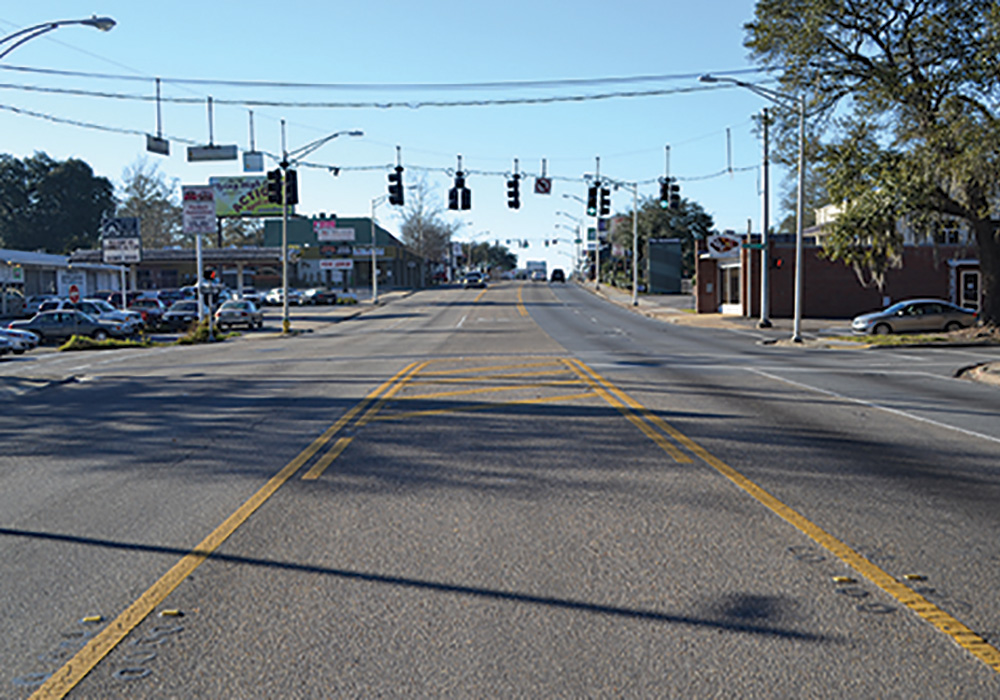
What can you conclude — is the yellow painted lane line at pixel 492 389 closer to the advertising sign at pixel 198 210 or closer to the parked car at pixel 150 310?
the advertising sign at pixel 198 210

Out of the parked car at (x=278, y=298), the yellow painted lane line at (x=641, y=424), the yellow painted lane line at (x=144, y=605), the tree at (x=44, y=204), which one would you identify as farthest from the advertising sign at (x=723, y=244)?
the tree at (x=44, y=204)

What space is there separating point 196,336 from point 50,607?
3720 centimetres

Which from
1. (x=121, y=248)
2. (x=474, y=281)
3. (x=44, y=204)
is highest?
(x=44, y=204)

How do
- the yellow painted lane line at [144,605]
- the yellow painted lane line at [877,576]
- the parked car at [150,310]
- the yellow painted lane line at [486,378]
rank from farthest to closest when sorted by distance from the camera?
the parked car at [150,310] < the yellow painted lane line at [486,378] < the yellow painted lane line at [877,576] < the yellow painted lane line at [144,605]

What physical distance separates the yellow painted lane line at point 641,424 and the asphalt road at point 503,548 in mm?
98

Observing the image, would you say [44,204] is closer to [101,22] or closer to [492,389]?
[101,22]

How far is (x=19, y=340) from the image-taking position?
114 ft

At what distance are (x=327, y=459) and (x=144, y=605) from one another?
14.8 feet

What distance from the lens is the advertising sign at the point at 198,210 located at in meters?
42.8

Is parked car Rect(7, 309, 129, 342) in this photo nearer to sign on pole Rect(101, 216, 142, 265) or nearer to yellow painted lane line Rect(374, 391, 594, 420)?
sign on pole Rect(101, 216, 142, 265)

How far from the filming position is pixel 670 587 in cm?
558

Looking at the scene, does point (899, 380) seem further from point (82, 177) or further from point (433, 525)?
point (82, 177)

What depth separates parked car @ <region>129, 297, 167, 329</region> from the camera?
51.1 metres

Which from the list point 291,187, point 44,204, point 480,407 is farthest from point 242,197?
point 480,407
